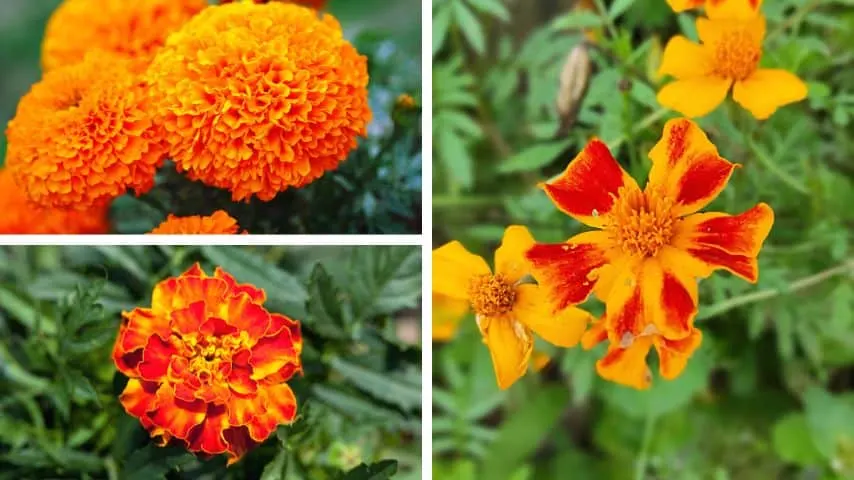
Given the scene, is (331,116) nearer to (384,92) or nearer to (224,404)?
(384,92)

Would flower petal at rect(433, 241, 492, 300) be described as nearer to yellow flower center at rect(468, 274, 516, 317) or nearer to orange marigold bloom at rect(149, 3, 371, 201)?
yellow flower center at rect(468, 274, 516, 317)

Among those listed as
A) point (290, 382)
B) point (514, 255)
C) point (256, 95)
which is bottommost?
point (290, 382)

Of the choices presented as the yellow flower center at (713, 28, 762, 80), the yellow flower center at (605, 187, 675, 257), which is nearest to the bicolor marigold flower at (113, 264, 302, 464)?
the yellow flower center at (605, 187, 675, 257)

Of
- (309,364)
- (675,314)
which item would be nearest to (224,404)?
(309,364)

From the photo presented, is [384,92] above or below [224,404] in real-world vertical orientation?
above

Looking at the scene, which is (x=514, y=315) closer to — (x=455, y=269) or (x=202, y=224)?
(x=455, y=269)

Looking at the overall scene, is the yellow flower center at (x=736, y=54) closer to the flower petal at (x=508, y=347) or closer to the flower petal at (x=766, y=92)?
the flower petal at (x=766, y=92)

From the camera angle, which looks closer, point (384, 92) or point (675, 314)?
point (675, 314)

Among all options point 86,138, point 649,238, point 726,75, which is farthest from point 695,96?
point 86,138
